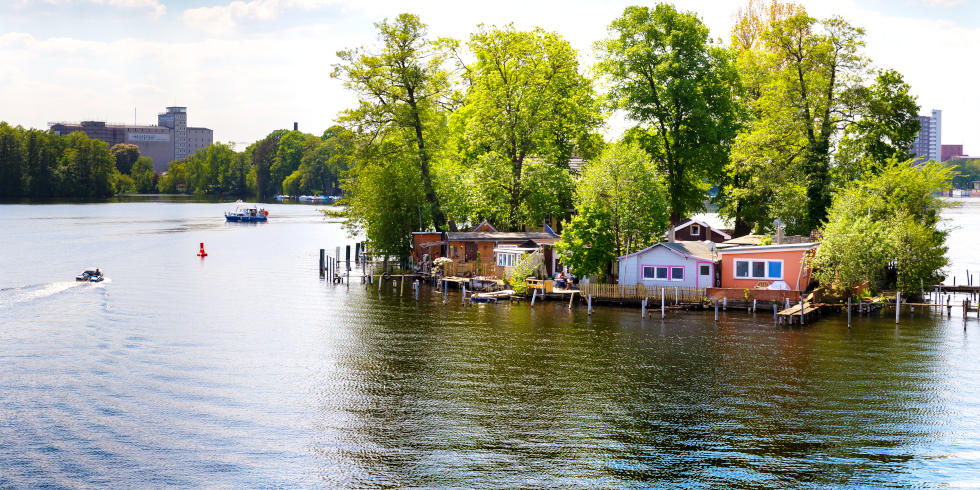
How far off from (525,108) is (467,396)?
49.4 meters

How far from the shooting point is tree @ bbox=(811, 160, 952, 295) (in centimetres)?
6019

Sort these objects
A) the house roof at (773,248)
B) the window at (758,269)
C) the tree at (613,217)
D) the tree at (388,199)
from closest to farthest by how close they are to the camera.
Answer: the house roof at (773,248) < the window at (758,269) < the tree at (613,217) < the tree at (388,199)

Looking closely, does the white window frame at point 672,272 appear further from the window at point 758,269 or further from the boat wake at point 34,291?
the boat wake at point 34,291

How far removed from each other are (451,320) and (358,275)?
Answer: 30645mm

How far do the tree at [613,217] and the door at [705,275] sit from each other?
5.24 metres

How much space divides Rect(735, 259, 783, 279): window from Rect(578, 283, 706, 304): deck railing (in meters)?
3.33

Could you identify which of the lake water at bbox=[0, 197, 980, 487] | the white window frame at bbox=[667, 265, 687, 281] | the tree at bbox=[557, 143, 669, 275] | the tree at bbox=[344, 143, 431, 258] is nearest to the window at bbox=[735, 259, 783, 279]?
the white window frame at bbox=[667, 265, 687, 281]

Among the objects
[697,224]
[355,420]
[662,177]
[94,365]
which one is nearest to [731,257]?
[662,177]

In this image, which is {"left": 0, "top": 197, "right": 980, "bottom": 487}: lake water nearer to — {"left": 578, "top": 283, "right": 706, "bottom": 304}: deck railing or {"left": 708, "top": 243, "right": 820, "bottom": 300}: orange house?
{"left": 578, "top": 283, "right": 706, "bottom": 304}: deck railing

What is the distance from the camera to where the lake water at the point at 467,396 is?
29172mm

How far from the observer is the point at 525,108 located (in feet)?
270

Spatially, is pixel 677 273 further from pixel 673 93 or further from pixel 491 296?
pixel 673 93

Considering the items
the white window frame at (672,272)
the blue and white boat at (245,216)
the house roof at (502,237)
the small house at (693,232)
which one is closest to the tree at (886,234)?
the white window frame at (672,272)

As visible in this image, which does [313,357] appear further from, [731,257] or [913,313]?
[913,313]
